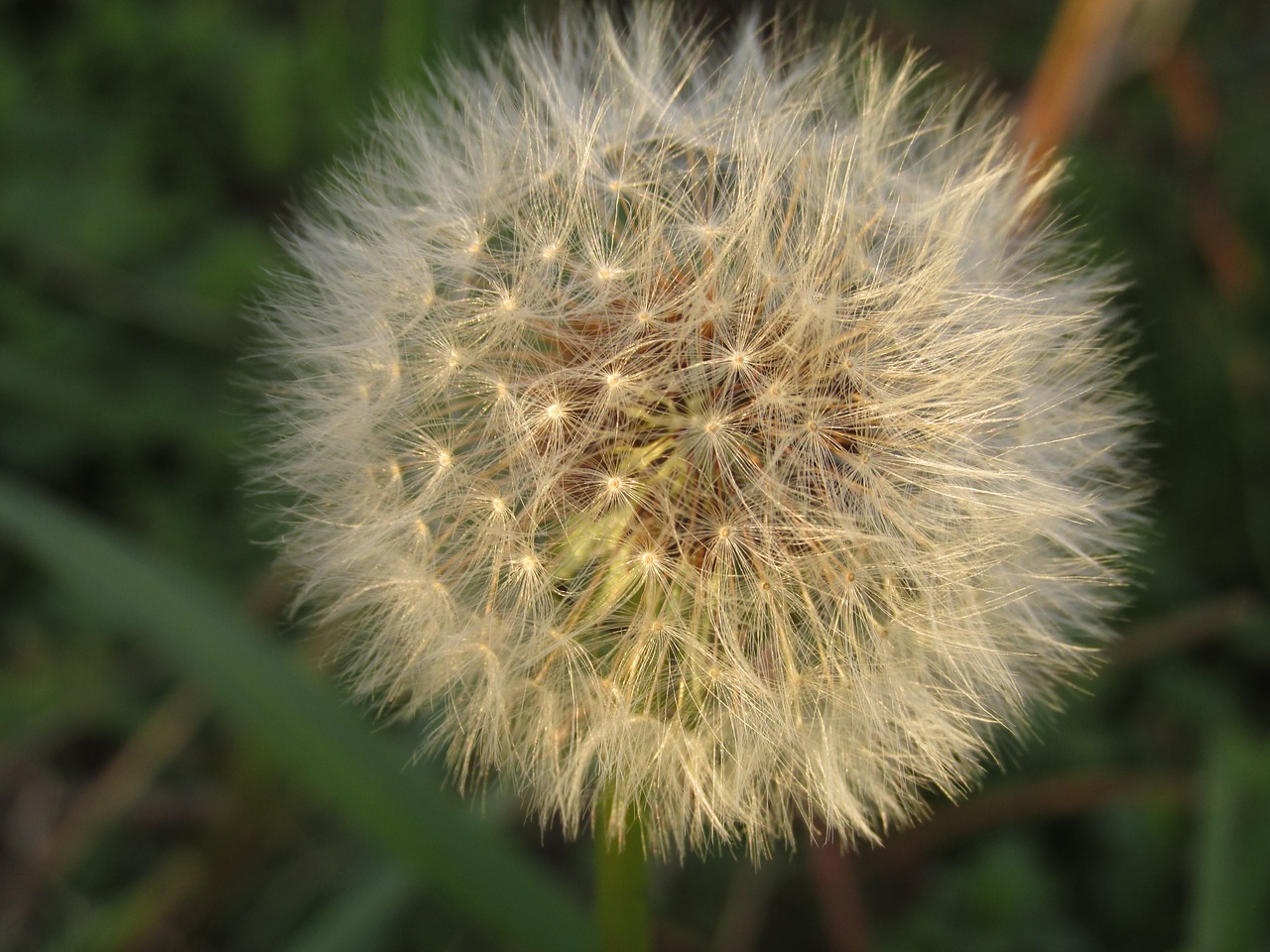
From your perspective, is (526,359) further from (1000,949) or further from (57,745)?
(57,745)

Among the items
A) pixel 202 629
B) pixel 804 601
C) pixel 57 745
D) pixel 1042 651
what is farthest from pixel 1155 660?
pixel 57 745

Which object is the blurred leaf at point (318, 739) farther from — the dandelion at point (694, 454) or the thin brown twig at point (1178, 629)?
the thin brown twig at point (1178, 629)

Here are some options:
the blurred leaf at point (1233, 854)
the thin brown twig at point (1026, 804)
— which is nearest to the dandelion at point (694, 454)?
the blurred leaf at point (1233, 854)

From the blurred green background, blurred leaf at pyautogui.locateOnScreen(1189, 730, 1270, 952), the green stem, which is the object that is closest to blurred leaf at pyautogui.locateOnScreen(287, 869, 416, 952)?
the blurred green background

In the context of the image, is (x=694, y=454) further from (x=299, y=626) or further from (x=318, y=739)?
(x=299, y=626)

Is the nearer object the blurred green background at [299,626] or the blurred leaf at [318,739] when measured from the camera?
the blurred leaf at [318,739]

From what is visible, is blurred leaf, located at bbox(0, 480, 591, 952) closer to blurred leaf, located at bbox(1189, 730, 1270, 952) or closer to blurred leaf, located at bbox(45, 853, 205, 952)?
blurred leaf, located at bbox(45, 853, 205, 952)
